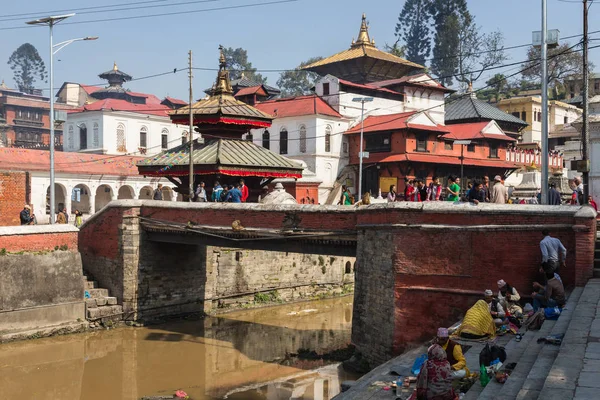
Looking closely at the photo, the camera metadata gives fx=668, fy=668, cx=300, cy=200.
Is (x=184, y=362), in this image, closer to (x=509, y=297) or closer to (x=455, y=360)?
(x=509, y=297)

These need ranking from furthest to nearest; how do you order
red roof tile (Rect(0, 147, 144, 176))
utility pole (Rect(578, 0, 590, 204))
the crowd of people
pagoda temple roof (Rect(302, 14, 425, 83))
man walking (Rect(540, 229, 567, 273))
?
1. pagoda temple roof (Rect(302, 14, 425, 83))
2. red roof tile (Rect(0, 147, 144, 176))
3. utility pole (Rect(578, 0, 590, 204))
4. man walking (Rect(540, 229, 567, 273))
5. the crowd of people

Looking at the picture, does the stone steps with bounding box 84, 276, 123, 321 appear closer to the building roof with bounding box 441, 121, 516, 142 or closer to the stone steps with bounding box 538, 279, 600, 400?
the stone steps with bounding box 538, 279, 600, 400

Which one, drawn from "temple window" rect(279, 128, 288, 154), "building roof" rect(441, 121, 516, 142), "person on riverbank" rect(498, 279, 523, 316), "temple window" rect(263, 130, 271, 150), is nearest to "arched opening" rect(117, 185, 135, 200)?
"temple window" rect(263, 130, 271, 150)

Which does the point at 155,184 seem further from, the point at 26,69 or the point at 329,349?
the point at 26,69

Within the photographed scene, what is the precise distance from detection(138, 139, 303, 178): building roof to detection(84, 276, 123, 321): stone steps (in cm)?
469

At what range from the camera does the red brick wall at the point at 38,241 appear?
68.5 ft

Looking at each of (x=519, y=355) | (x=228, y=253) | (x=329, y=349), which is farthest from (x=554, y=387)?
(x=228, y=253)

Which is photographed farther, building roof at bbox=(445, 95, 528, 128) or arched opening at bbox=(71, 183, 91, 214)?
building roof at bbox=(445, 95, 528, 128)

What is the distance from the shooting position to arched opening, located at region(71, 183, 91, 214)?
4165 cm

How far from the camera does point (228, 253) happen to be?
2481cm

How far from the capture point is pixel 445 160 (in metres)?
40.2

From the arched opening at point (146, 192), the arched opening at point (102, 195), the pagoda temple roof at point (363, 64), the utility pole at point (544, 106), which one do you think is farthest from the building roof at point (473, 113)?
the utility pole at point (544, 106)

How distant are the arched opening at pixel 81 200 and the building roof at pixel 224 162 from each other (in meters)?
18.7

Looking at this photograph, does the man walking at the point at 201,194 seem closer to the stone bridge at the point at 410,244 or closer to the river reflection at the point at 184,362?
the stone bridge at the point at 410,244
